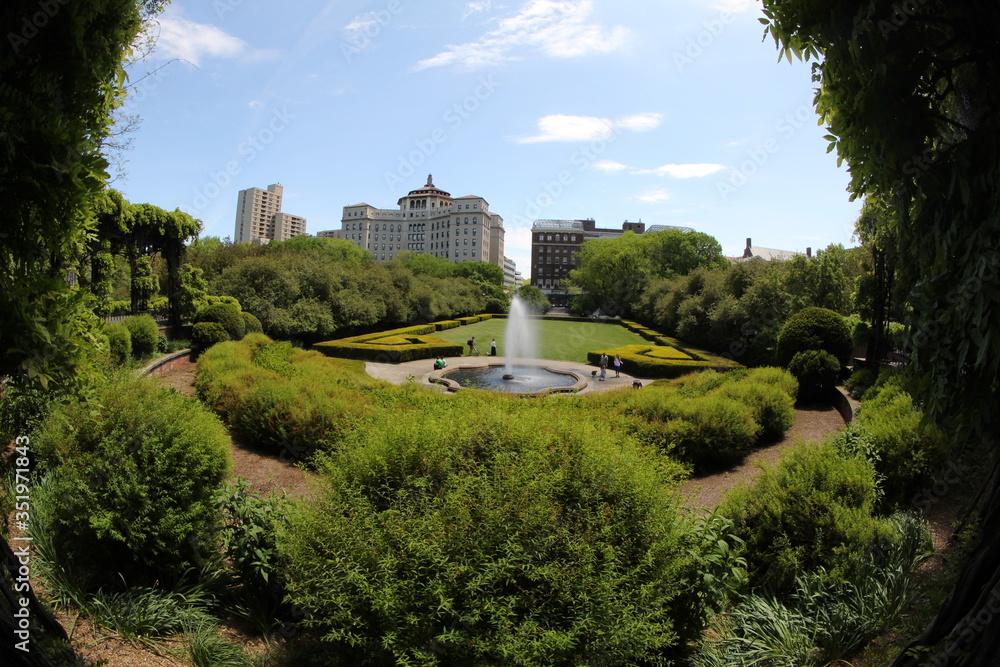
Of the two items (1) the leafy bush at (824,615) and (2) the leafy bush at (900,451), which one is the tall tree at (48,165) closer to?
(1) the leafy bush at (824,615)

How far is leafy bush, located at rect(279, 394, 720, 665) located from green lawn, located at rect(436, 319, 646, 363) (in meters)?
25.6

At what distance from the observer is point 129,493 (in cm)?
477

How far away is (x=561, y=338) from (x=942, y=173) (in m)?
37.3

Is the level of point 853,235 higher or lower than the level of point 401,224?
lower

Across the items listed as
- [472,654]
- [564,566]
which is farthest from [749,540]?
[472,654]

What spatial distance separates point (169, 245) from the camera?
21.1 metres

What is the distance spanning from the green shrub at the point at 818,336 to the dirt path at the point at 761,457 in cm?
187

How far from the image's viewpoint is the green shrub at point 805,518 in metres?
5.19

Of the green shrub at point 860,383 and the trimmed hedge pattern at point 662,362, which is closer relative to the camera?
the green shrub at point 860,383

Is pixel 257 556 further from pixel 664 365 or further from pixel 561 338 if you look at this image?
pixel 561 338

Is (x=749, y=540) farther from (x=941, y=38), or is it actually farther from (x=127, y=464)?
(x=127, y=464)

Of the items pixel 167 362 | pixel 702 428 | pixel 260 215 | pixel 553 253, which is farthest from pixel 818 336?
pixel 260 215

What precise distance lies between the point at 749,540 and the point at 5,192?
6.82 metres

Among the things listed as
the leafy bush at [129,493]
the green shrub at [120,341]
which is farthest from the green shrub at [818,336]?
the green shrub at [120,341]
